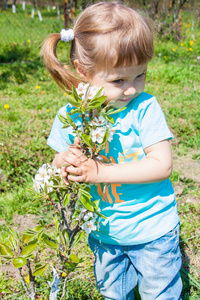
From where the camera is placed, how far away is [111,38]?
1.23 m

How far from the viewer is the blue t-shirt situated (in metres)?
1.37

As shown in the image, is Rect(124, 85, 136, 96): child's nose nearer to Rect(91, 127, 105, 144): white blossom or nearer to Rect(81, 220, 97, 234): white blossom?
Rect(91, 127, 105, 144): white blossom

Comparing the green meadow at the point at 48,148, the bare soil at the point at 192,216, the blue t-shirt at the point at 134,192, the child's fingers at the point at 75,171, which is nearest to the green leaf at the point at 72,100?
the child's fingers at the point at 75,171

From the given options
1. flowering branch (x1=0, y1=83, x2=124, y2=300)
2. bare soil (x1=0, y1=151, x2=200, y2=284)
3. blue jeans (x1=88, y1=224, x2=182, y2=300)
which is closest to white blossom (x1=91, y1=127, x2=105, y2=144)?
flowering branch (x1=0, y1=83, x2=124, y2=300)

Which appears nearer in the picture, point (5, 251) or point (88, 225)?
point (5, 251)

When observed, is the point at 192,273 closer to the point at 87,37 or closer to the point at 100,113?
the point at 100,113

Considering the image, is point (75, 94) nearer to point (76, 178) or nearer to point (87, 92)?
point (87, 92)

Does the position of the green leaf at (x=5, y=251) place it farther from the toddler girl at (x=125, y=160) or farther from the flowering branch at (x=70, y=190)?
the toddler girl at (x=125, y=160)

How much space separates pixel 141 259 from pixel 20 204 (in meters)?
1.34

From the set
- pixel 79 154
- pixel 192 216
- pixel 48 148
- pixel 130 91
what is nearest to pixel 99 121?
pixel 79 154

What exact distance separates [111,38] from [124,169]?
1.77 ft

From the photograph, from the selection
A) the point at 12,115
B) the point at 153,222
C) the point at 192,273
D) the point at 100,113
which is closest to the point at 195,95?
the point at 12,115

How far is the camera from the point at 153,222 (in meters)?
1.43

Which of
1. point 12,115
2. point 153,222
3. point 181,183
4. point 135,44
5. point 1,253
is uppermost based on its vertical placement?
point 135,44
